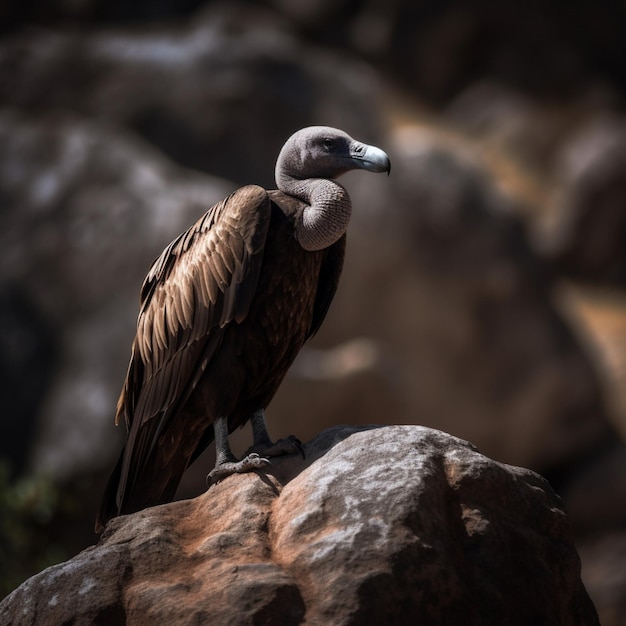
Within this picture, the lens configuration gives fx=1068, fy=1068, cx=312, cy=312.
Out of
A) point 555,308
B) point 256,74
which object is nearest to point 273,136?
point 256,74

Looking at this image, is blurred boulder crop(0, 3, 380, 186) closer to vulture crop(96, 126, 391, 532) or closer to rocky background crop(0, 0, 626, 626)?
rocky background crop(0, 0, 626, 626)

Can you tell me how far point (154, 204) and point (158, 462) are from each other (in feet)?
18.8

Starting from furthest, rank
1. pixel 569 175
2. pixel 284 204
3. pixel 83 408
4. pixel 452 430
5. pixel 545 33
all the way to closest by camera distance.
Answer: pixel 545 33 < pixel 569 175 < pixel 452 430 < pixel 83 408 < pixel 284 204

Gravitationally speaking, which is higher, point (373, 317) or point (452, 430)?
point (373, 317)

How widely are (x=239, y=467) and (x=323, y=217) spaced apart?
1132 millimetres

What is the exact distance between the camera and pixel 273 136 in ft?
39.9

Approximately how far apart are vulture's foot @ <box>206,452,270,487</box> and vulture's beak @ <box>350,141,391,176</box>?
1.38 metres

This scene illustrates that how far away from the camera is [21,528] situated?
8195 millimetres

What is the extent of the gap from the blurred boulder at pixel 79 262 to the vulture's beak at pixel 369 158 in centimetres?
549

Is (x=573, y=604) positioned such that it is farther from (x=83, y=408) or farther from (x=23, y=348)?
(x=23, y=348)

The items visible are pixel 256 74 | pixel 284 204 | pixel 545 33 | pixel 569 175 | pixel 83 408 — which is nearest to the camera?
pixel 284 204

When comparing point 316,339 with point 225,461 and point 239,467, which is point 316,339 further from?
point 239,467

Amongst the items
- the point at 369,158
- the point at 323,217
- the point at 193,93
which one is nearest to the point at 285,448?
the point at 323,217

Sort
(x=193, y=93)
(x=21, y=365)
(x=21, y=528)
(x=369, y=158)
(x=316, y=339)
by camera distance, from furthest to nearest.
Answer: (x=193, y=93), (x=316, y=339), (x=21, y=365), (x=21, y=528), (x=369, y=158)
